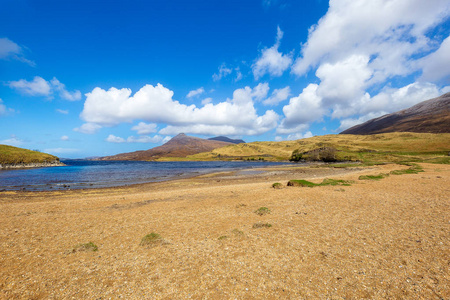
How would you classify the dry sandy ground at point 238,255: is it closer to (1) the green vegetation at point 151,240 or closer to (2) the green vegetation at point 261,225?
(1) the green vegetation at point 151,240

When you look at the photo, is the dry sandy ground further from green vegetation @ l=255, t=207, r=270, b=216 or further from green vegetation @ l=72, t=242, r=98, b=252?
green vegetation @ l=255, t=207, r=270, b=216

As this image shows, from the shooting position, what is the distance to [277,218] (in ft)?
46.8

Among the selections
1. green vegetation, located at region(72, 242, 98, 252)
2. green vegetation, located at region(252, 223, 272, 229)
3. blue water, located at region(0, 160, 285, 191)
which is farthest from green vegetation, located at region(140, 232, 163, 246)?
blue water, located at region(0, 160, 285, 191)

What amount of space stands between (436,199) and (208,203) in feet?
69.0

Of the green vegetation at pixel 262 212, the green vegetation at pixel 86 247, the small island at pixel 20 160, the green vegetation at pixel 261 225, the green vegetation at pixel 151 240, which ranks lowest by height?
the green vegetation at pixel 262 212

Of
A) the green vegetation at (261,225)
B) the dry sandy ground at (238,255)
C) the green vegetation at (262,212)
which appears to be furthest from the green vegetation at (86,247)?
the green vegetation at (262,212)

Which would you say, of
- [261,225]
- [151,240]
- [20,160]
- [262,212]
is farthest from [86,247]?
[20,160]

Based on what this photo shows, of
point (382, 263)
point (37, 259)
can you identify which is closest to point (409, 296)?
point (382, 263)

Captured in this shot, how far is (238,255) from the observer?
901 centimetres

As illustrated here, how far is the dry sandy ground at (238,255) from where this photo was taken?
6.61 meters

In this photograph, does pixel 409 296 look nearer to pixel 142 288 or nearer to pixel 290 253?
pixel 290 253

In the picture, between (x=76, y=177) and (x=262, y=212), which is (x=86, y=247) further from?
(x=76, y=177)

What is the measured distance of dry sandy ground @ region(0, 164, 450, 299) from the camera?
6.61 meters

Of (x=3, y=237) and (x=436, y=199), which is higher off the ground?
(x=3, y=237)
